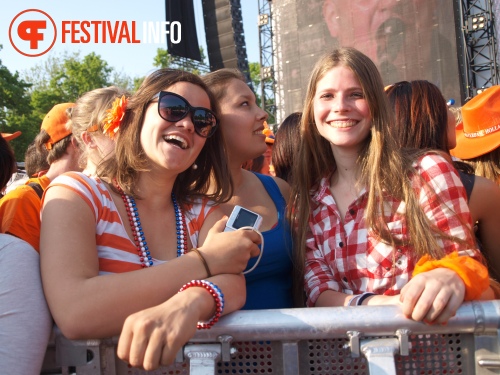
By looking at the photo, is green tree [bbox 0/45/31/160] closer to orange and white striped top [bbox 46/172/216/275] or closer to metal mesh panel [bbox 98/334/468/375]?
orange and white striped top [bbox 46/172/216/275]

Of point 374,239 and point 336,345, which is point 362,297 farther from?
point 336,345

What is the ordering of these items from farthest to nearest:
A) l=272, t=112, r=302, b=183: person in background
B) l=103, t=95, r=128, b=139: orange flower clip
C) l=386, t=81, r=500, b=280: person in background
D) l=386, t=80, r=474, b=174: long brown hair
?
l=272, t=112, r=302, b=183: person in background < l=386, t=80, r=474, b=174: long brown hair < l=386, t=81, r=500, b=280: person in background < l=103, t=95, r=128, b=139: orange flower clip

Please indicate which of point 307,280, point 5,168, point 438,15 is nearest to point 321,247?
point 307,280

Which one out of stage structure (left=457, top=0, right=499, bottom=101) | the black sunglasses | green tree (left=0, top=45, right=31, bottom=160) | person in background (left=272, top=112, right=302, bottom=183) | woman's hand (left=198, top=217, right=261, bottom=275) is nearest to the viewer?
woman's hand (left=198, top=217, right=261, bottom=275)

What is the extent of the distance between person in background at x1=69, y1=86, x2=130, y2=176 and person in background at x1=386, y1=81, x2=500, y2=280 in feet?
4.38

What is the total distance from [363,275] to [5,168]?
1299mm

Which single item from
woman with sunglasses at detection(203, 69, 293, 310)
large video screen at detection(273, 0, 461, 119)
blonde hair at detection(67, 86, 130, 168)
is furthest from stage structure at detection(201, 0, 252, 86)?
woman with sunglasses at detection(203, 69, 293, 310)

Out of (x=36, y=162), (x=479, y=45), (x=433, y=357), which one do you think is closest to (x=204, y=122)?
(x=433, y=357)

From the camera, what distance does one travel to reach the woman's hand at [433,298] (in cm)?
115

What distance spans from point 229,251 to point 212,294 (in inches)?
8.3

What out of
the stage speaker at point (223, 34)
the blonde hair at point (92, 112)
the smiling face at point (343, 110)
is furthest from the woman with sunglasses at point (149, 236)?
the stage speaker at point (223, 34)

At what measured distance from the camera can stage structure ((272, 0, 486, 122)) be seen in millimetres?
11055

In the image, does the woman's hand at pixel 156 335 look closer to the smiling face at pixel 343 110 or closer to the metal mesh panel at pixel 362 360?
the metal mesh panel at pixel 362 360

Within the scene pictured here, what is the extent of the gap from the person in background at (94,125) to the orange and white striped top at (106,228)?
69 cm
